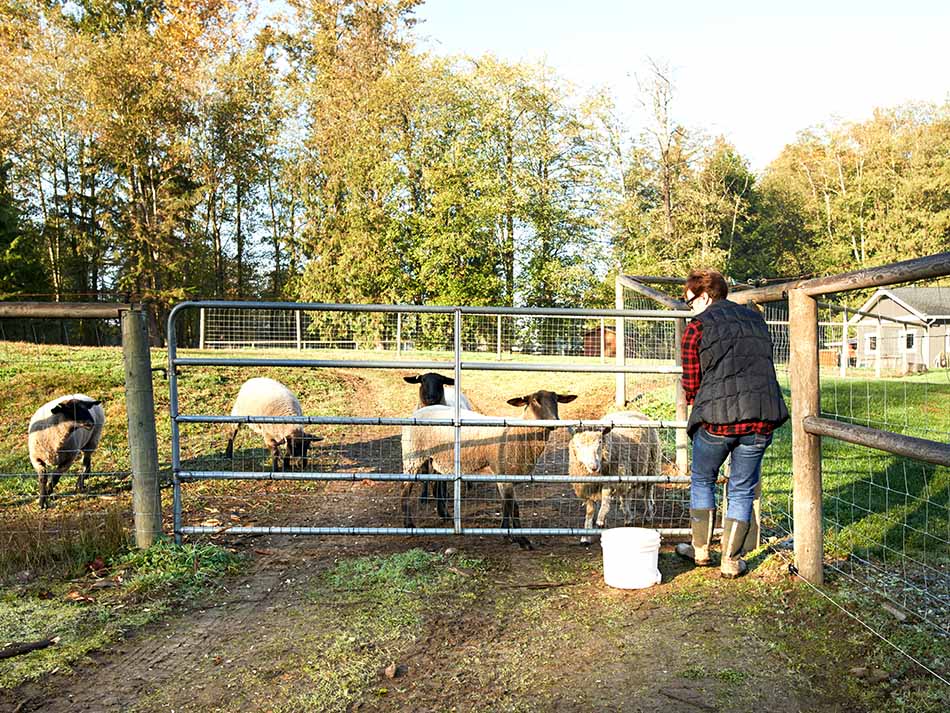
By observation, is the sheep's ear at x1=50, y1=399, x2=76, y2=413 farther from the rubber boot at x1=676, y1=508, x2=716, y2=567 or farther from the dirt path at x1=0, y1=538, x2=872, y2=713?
the rubber boot at x1=676, y1=508, x2=716, y2=567

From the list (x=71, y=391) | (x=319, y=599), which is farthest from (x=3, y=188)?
(x=319, y=599)

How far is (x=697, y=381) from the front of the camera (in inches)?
187

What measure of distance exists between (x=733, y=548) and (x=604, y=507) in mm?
1533

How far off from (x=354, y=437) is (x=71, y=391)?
17.7ft

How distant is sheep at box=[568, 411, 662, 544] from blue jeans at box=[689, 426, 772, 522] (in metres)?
1.27

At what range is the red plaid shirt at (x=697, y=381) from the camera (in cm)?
456

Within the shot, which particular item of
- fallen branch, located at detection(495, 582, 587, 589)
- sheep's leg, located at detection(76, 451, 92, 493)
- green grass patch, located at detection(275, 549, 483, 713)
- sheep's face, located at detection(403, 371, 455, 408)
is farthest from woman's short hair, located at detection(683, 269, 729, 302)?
sheep's leg, located at detection(76, 451, 92, 493)

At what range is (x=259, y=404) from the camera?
10016 mm

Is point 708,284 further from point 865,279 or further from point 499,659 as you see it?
point 499,659

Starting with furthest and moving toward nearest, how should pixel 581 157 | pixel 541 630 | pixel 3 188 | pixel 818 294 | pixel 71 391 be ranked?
1. pixel 581 157
2. pixel 3 188
3. pixel 71 391
4. pixel 818 294
5. pixel 541 630

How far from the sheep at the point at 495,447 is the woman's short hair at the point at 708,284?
1814 mm

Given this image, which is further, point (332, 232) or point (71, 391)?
point (332, 232)

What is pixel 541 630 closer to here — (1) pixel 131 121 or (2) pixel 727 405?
(2) pixel 727 405

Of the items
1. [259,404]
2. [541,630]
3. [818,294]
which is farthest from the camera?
[259,404]
